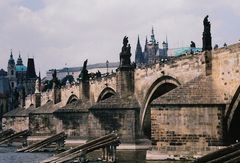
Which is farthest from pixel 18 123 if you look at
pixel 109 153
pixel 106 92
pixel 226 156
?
pixel 226 156

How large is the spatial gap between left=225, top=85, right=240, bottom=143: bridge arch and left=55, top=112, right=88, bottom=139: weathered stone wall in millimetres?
28025

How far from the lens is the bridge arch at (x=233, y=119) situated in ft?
96.5

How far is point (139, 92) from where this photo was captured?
4556 cm

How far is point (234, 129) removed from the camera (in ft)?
98.7

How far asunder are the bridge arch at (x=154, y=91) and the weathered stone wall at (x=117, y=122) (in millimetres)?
772

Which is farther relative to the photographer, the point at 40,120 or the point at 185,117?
the point at 40,120

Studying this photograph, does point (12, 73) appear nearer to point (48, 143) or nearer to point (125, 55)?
point (48, 143)

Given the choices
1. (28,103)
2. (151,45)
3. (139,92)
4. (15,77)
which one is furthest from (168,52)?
(139,92)

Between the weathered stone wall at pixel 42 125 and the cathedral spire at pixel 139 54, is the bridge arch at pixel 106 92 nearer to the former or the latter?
the weathered stone wall at pixel 42 125

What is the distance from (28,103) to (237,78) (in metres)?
74.4

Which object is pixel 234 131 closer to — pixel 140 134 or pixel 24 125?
pixel 140 134

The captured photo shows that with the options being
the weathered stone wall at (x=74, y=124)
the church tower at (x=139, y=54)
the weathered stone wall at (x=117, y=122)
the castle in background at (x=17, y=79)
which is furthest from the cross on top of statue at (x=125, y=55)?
the church tower at (x=139, y=54)

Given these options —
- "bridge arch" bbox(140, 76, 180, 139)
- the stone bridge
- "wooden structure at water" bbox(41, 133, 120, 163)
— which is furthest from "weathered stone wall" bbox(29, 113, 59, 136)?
"wooden structure at water" bbox(41, 133, 120, 163)

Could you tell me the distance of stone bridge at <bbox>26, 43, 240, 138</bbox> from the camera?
29.7 metres
